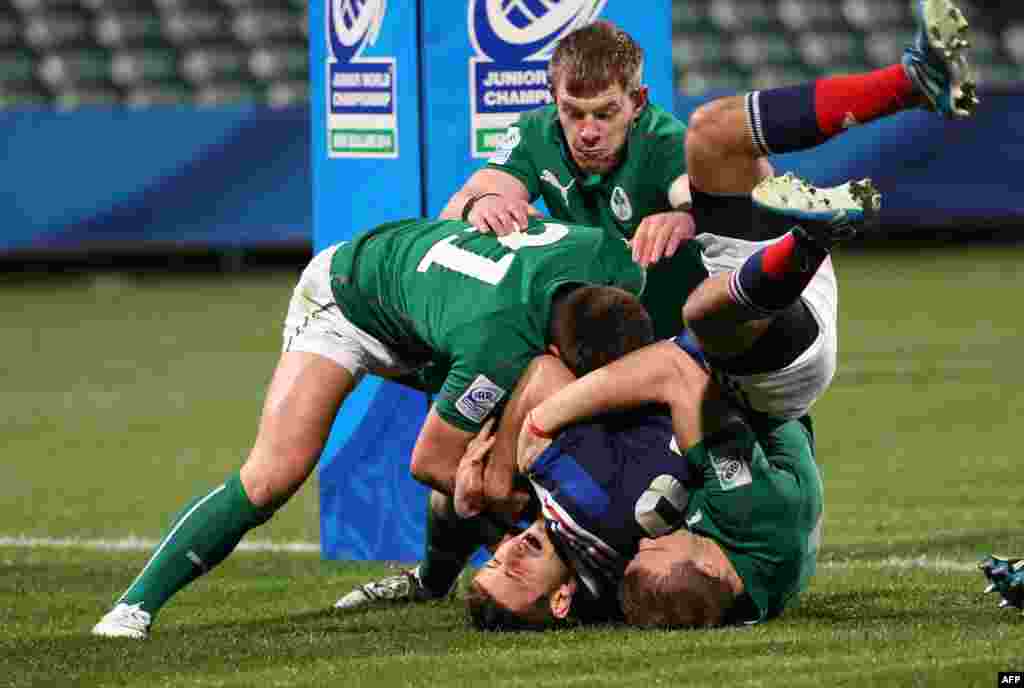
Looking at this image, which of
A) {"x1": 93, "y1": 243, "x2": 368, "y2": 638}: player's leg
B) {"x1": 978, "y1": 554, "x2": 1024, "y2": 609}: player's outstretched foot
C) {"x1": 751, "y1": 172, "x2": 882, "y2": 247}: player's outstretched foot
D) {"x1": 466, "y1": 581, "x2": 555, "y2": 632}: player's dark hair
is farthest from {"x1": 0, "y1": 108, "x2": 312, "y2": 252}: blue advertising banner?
{"x1": 751, "y1": 172, "x2": 882, "y2": 247}: player's outstretched foot

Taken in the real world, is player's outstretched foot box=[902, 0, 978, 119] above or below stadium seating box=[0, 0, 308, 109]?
above

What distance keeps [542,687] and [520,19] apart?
10.9 feet

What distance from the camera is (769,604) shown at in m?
6.24

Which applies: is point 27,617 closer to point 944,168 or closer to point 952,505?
point 952,505

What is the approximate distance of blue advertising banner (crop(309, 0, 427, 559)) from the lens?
26.2 ft

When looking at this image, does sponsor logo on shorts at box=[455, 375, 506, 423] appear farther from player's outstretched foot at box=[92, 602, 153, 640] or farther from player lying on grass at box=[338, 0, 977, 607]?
player's outstretched foot at box=[92, 602, 153, 640]

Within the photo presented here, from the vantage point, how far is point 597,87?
665 cm

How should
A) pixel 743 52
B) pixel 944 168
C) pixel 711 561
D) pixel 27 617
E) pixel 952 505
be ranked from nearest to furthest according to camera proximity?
1. pixel 711 561
2. pixel 27 617
3. pixel 952 505
4. pixel 944 168
5. pixel 743 52

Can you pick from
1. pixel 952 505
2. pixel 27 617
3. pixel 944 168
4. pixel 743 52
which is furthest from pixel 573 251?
pixel 743 52

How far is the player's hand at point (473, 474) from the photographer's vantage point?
20.7 ft

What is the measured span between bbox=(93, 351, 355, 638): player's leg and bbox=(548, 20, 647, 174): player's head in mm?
1182

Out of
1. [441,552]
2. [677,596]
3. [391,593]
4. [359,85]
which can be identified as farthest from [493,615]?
[359,85]

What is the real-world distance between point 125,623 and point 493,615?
1.11 meters

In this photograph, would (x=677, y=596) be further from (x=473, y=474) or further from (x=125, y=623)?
(x=125, y=623)
